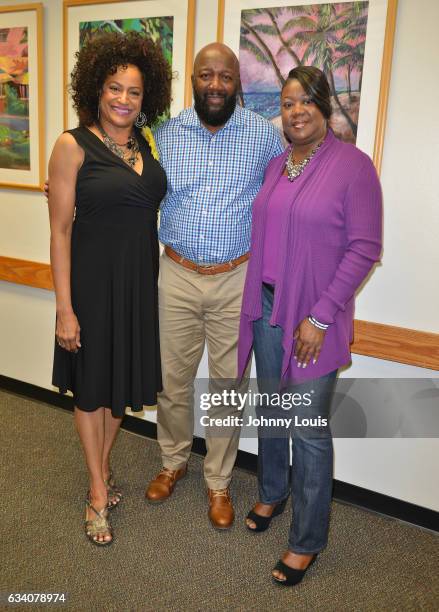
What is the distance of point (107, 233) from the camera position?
1827 millimetres

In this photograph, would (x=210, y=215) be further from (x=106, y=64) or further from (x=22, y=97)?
(x=22, y=97)

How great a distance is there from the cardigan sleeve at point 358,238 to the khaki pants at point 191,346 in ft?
1.77

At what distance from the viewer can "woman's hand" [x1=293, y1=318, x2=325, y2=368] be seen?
1.66 meters

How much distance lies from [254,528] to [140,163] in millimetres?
1507

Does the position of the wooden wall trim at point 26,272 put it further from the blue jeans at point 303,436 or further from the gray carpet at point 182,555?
the blue jeans at point 303,436

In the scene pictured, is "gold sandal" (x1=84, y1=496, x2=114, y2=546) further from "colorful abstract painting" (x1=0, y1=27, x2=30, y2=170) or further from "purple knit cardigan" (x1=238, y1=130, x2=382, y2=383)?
"colorful abstract painting" (x1=0, y1=27, x2=30, y2=170)

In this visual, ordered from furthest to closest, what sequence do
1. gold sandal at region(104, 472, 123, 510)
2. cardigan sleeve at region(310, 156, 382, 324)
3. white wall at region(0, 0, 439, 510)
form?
gold sandal at region(104, 472, 123, 510) → white wall at region(0, 0, 439, 510) → cardigan sleeve at region(310, 156, 382, 324)

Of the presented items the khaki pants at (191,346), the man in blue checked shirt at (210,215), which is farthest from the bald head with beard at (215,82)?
the khaki pants at (191,346)

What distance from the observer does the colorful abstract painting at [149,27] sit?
2.40m

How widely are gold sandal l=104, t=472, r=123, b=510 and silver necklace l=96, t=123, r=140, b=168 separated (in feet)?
4.37

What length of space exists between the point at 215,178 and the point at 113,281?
550mm

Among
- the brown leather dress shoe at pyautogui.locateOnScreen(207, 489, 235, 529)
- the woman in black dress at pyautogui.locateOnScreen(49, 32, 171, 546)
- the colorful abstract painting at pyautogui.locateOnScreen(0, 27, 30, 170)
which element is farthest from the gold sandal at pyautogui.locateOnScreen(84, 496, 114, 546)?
the colorful abstract painting at pyautogui.locateOnScreen(0, 27, 30, 170)

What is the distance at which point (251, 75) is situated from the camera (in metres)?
2.25

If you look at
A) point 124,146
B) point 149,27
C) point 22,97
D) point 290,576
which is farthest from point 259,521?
point 22,97
